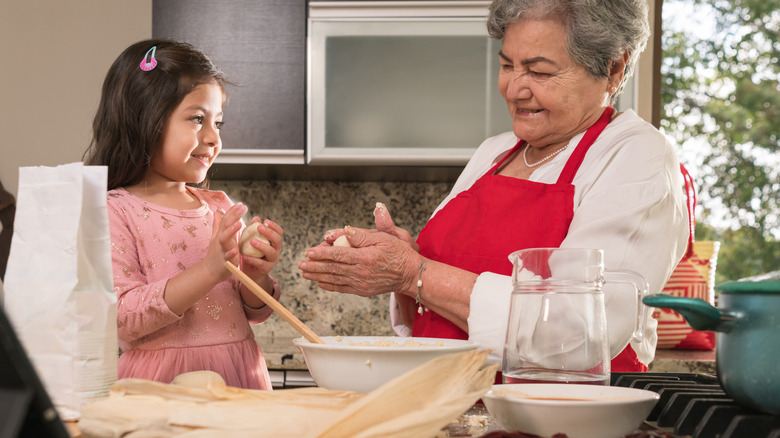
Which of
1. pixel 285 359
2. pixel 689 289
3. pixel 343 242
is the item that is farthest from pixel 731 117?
pixel 343 242

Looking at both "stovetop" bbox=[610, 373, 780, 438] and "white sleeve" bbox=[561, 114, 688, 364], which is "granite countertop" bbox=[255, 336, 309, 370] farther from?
"stovetop" bbox=[610, 373, 780, 438]

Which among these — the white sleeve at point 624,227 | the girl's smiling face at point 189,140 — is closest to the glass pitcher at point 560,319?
the white sleeve at point 624,227

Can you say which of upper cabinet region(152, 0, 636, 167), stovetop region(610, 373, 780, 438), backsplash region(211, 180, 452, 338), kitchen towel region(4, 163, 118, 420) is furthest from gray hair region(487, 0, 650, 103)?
backsplash region(211, 180, 452, 338)

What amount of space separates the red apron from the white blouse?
0.03 m

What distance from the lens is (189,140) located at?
144 cm

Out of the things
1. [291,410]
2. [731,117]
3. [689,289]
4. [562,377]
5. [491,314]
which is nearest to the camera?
[291,410]

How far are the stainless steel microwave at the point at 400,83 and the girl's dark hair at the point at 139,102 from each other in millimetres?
728

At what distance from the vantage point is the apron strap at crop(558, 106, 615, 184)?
1306 mm

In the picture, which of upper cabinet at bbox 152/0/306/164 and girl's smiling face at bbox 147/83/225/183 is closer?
girl's smiling face at bbox 147/83/225/183

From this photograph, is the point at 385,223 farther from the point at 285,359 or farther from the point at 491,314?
the point at 285,359

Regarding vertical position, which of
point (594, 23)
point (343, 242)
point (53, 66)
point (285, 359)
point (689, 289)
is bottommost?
point (285, 359)

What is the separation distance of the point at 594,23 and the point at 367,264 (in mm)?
611

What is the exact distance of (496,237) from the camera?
133 centimetres

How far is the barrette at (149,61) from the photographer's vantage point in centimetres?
146
